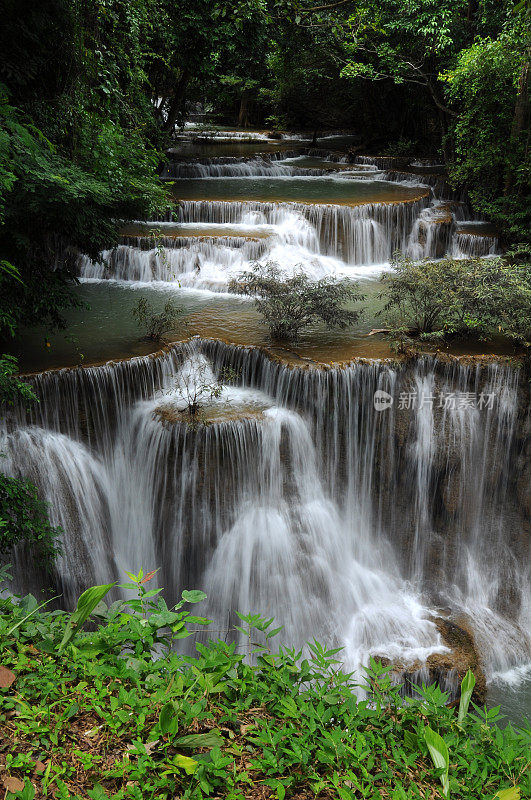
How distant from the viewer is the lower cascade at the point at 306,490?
683 cm

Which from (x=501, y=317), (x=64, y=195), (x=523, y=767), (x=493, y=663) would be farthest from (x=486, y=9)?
(x=523, y=767)

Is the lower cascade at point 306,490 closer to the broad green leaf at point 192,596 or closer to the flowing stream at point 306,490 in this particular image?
the flowing stream at point 306,490

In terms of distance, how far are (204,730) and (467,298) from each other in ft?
22.4

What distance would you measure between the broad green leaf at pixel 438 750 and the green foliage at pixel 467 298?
588cm

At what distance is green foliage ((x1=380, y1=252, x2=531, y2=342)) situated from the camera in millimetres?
7762

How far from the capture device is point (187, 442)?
22.2 feet

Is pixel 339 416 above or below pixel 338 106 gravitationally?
below

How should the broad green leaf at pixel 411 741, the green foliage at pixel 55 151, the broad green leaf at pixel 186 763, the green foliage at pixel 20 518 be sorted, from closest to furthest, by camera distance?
the broad green leaf at pixel 186 763 < the broad green leaf at pixel 411 741 < the green foliage at pixel 20 518 < the green foliage at pixel 55 151

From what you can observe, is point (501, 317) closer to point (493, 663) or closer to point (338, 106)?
point (493, 663)

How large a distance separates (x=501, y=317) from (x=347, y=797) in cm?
679

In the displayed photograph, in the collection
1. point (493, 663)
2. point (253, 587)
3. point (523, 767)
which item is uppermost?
point (523, 767)

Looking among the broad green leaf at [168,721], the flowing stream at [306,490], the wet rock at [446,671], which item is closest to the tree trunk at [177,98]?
the flowing stream at [306,490]

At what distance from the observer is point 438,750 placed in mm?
2775

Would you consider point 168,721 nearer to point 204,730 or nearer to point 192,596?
point 204,730
